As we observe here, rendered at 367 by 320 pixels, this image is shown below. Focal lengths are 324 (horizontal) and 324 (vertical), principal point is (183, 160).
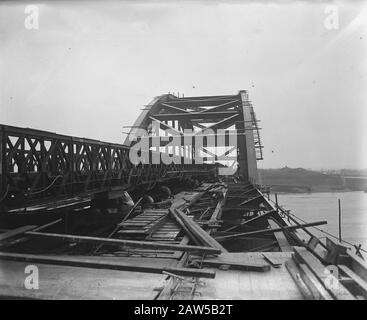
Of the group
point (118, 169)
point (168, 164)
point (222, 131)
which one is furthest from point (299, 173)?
point (118, 169)

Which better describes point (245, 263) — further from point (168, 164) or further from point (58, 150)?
point (168, 164)

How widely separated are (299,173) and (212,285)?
103m

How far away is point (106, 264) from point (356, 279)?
126 inches

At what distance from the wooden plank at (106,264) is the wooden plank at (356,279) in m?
1.64

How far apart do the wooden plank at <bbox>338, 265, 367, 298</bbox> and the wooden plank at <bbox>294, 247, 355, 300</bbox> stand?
0.61 feet

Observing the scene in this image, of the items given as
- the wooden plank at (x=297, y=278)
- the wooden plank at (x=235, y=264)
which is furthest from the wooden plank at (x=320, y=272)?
the wooden plank at (x=235, y=264)

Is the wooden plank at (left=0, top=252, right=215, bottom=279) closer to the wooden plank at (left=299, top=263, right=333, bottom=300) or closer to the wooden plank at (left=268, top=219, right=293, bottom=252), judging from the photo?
the wooden plank at (left=299, top=263, right=333, bottom=300)

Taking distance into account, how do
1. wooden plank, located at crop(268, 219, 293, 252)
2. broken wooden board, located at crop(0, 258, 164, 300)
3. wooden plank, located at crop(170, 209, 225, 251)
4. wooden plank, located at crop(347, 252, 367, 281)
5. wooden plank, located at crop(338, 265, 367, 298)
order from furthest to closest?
wooden plank, located at crop(268, 219, 293, 252)
wooden plank, located at crop(170, 209, 225, 251)
wooden plank, located at crop(347, 252, 367, 281)
broken wooden board, located at crop(0, 258, 164, 300)
wooden plank, located at crop(338, 265, 367, 298)

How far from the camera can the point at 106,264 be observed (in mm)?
4562

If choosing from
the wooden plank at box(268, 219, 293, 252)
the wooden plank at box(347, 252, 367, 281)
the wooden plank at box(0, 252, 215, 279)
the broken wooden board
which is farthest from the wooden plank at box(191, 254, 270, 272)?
the wooden plank at box(268, 219, 293, 252)

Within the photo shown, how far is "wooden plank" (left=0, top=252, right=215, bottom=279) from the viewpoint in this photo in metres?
4.15

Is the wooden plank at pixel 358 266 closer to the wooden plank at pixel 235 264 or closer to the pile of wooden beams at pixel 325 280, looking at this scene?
the pile of wooden beams at pixel 325 280

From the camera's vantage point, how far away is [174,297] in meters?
3.50

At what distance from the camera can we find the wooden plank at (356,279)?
137 inches
